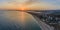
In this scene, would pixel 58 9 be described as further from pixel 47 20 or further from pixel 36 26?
pixel 36 26

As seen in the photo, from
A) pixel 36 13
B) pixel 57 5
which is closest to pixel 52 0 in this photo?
pixel 57 5

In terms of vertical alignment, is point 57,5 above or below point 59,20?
above

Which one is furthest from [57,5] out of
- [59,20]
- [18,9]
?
[18,9]

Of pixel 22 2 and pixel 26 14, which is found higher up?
pixel 22 2

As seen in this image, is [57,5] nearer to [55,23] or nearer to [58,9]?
[58,9]

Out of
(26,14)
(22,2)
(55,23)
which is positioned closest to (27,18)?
(26,14)

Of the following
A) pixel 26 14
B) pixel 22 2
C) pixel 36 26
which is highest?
pixel 22 2
